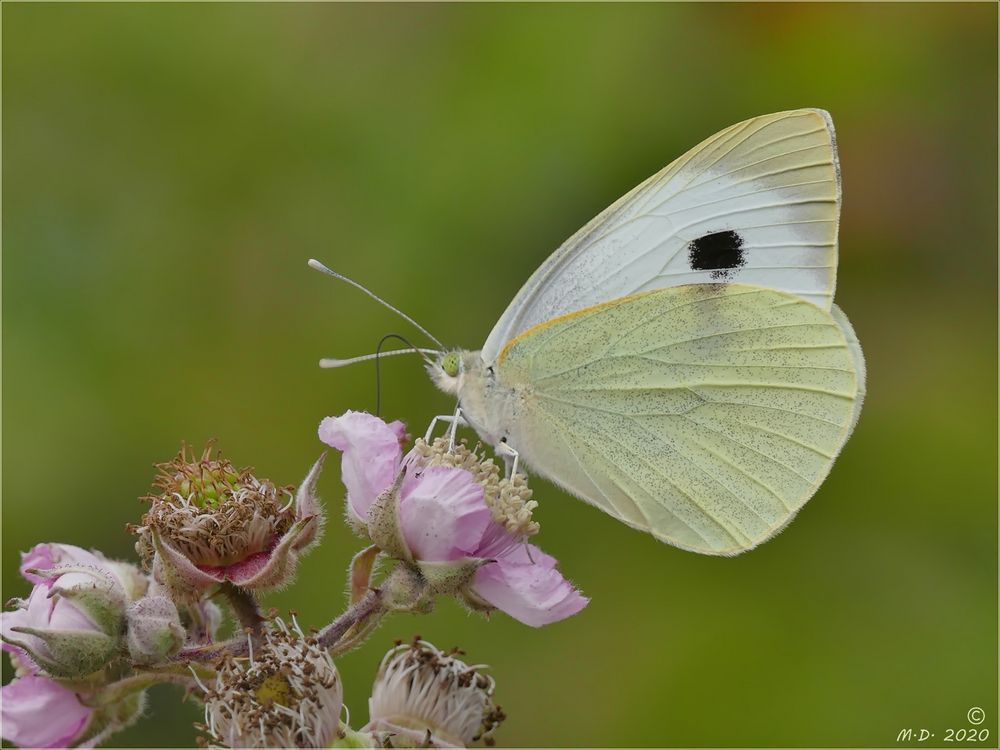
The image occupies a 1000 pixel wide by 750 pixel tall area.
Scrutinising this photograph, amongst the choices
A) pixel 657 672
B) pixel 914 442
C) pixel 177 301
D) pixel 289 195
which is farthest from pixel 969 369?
pixel 177 301

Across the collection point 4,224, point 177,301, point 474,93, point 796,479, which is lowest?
point 796,479

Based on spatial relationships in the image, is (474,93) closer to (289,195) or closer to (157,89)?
(289,195)

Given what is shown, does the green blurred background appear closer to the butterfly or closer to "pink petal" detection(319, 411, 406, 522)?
the butterfly

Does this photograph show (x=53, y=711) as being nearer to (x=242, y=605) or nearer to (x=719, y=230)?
(x=242, y=605)

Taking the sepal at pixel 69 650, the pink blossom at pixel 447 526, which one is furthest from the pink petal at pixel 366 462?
the sepal at pixel 69 650

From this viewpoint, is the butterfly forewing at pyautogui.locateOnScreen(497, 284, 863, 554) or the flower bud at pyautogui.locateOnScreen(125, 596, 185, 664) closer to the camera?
the flower bud at pyautogui.locateOnScreen(125, 596, 185, 664)

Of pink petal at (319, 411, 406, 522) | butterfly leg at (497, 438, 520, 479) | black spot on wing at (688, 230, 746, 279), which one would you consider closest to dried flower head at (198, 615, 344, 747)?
pink petal at (319, 411, 406, 522)
